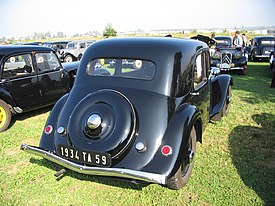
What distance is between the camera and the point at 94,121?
2793 mm

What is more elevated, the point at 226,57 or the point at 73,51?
the point at 73,51

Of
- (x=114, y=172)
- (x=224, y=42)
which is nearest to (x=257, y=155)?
(x=114, y=172)

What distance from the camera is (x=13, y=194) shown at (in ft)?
10.3

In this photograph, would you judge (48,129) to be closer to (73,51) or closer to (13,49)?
(13,49)

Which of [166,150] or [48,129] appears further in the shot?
[48,129]

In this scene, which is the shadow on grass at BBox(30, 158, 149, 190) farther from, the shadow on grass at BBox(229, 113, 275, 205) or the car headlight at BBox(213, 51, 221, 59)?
the car headlight at BBox(213, 51, 221, 59)

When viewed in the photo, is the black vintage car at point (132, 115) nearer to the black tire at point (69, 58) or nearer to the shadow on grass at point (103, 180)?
the shadow on grass at point (103, 180)

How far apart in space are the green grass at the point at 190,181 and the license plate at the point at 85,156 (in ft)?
1.78

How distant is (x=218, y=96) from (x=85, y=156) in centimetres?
300

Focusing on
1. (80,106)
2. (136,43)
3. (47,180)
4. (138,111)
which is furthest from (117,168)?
(136,43)

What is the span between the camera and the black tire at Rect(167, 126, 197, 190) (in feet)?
9.60

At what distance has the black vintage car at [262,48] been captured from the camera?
14227 millimetres

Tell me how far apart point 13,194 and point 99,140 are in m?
1.36

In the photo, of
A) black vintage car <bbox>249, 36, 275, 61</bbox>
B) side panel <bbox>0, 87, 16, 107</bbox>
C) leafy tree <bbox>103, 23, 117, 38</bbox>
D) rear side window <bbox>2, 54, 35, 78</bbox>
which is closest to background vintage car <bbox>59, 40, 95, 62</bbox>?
black vintage car <bbox>249, 36, 275, 61</bbox>
